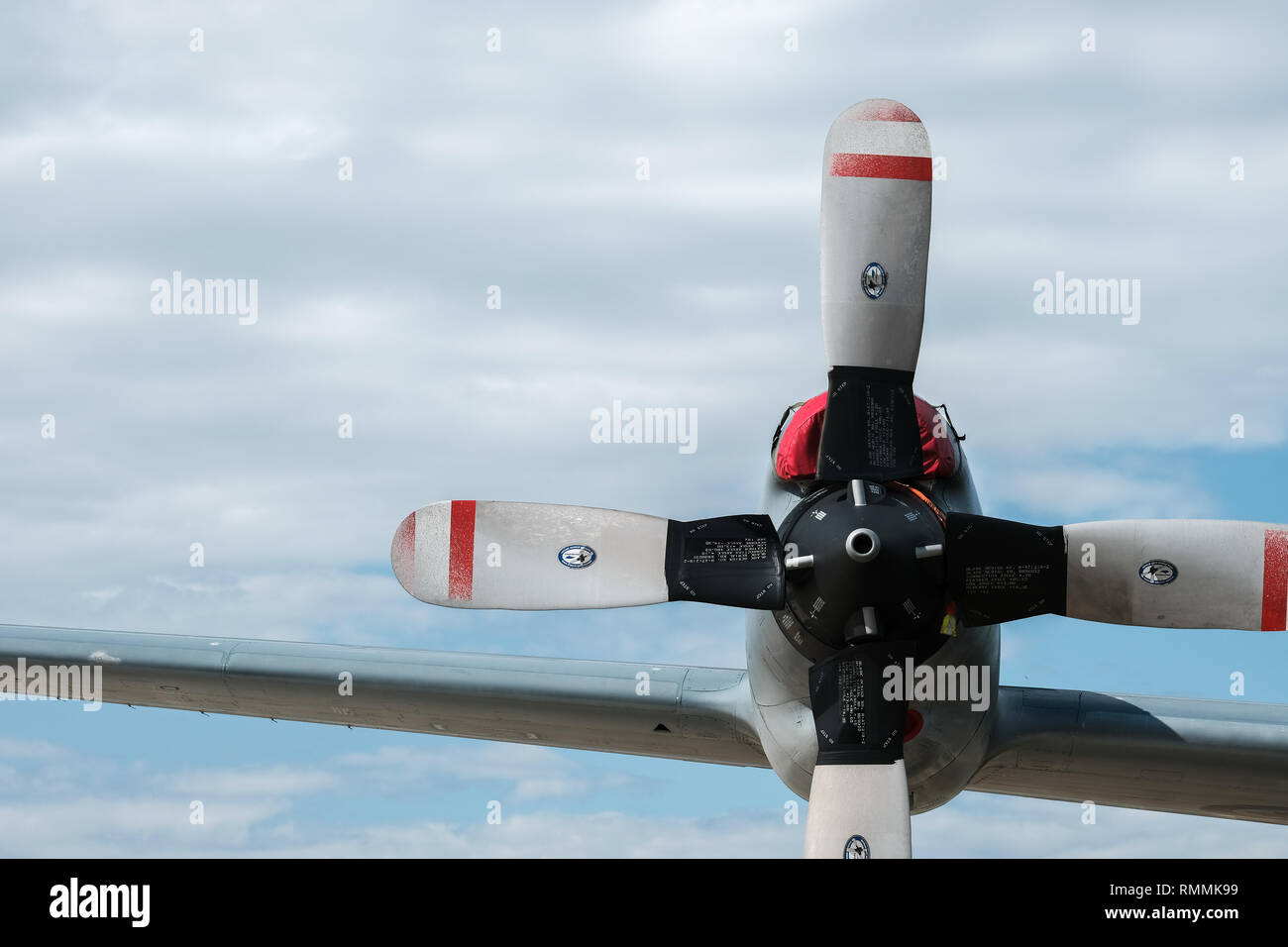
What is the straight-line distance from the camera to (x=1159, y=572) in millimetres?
11023

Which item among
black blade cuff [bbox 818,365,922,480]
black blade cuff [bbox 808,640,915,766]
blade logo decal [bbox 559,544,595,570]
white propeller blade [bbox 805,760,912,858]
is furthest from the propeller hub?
blade logo decal [bbox 559,544,595,570]

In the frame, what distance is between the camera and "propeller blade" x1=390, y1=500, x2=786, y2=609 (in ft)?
37.2

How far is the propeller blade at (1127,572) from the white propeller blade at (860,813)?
1374 mm

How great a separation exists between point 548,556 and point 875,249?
3.45 metres

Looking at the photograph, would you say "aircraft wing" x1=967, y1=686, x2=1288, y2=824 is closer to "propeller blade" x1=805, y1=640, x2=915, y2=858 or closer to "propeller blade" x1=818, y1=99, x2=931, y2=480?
"propeller blade" x1=805, y1=640, x2=915, y2=858

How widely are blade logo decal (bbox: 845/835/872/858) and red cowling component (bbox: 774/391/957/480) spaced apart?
291 cm

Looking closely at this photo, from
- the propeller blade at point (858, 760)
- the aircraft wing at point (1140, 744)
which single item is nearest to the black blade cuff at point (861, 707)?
the propeller blade at point (858, 760)

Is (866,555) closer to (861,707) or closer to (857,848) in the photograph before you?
(861,707)

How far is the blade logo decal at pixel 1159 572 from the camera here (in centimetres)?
1102

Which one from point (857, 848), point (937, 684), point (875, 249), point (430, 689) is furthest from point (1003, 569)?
point (430, 689)

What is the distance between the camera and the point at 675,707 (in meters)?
14.7

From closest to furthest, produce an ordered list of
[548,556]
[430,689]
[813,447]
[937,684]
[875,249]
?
1. [548,556]
2. [937,684]
3. [875,249]
4. [813,447]
5. [430,689]

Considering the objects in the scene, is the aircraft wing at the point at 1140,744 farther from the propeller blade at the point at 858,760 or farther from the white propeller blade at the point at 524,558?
the white propeller blade at the point at 524,558

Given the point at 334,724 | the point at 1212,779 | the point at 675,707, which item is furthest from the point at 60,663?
the point at 1212,779
